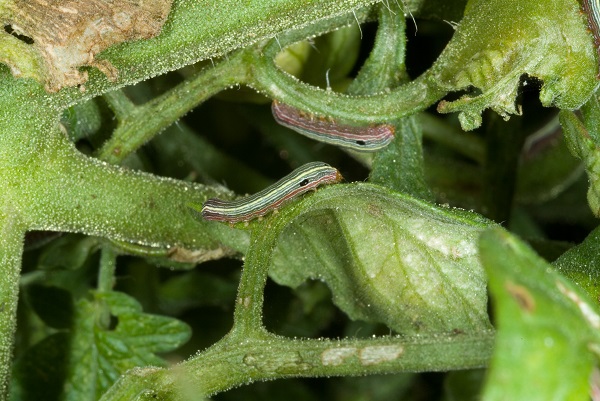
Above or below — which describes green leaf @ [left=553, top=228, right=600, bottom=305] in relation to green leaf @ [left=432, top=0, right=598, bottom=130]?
below

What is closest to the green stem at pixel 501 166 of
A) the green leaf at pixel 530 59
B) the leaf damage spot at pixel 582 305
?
the green leaf at pixel 530 59

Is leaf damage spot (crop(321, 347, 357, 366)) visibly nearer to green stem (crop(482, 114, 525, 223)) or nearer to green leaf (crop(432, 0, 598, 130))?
green leaf (crop(432, 0, 598, 130))

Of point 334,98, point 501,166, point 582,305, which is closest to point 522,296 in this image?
point 582,305

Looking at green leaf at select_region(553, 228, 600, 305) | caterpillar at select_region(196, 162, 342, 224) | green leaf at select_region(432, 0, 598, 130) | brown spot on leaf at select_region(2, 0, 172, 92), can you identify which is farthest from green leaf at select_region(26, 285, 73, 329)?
green leaf at select_region(553, 228, 600, 305)

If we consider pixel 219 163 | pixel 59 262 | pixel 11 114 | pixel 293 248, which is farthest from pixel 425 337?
pixel 219 163

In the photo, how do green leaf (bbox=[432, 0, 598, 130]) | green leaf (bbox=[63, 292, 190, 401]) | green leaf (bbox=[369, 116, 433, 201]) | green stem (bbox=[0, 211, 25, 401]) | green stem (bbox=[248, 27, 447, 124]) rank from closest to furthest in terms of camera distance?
green leaf (bbox=[432, 0, 598, 130]) < green stem (bbox=[0, 211, 25, 401]) < green stem (bbox=[248, 27, 447, 124]) < green leaf (bbox=[369, 116, 433, 201]) < green leaf (bbox=[63, 292, 190, 401])

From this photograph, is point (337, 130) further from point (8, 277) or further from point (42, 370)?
point (42, 370)
